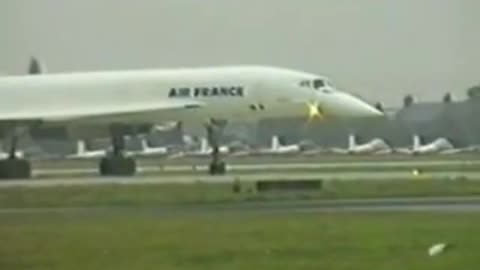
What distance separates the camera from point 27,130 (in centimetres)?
8188

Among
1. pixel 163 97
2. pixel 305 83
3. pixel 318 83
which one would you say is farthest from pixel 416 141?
pixel 163 97

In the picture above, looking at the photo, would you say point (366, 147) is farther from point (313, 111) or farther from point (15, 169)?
point (15, 169)

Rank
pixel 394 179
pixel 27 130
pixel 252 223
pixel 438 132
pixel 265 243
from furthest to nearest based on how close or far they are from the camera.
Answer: pixel 438 132
pixel 27 130
pixel 394 179
pixel 252 223
pixel 265 243

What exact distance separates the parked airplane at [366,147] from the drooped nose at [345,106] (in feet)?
209

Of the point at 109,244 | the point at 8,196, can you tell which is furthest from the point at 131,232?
the point at 8,196

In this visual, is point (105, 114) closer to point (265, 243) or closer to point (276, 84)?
point (276, 84)

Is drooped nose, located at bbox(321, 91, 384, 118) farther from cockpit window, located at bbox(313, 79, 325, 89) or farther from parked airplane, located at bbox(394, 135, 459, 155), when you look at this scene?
parked airplane, located at bbox(394, 135, 459, 155)

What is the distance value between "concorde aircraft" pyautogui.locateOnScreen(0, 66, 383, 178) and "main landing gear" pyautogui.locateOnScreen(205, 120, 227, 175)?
8 centimetres

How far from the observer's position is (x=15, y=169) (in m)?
74.3

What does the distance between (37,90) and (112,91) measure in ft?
13.0

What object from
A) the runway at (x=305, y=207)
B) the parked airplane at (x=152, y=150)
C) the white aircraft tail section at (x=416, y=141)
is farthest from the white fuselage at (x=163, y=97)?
the white aircraft tail section at (x=416, y=141)

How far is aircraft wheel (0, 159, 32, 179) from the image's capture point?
7356 cm

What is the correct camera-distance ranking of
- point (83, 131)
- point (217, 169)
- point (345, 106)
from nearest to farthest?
point (217, 169), point (345, 106), point (83, 131)

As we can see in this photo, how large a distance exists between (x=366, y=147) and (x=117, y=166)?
254 feet
